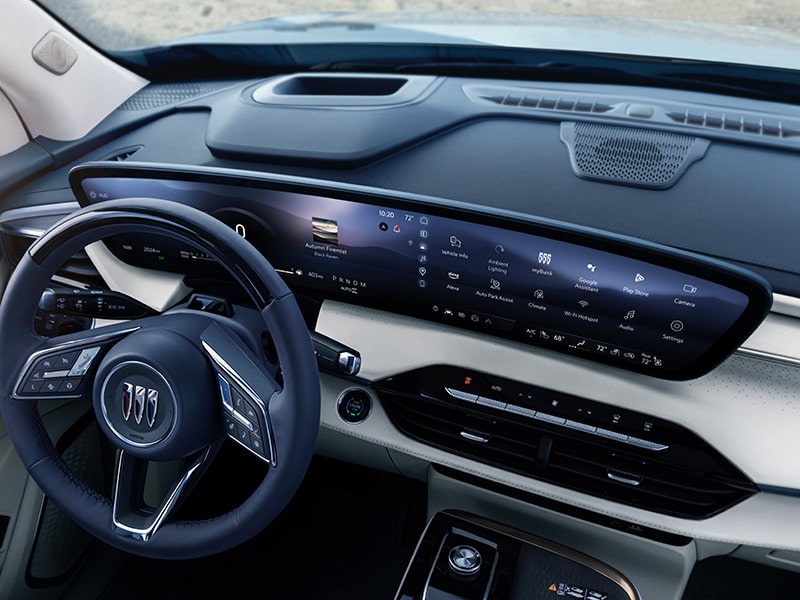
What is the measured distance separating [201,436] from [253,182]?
1.42 ft

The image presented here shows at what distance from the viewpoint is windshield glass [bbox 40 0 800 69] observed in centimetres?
153

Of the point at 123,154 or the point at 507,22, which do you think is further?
the point at 507,22

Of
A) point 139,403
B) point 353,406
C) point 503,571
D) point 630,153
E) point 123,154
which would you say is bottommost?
point 503,571

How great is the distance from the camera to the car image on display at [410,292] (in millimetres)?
1087

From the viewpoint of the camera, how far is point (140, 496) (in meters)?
1.20

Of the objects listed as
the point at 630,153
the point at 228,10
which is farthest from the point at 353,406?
the point at 228,10

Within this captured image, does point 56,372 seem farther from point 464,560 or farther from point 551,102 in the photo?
point 551,102

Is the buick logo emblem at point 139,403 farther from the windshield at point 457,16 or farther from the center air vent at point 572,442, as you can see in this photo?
the windshield at point 457,16

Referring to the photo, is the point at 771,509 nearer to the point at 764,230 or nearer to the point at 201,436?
the point at 764,230

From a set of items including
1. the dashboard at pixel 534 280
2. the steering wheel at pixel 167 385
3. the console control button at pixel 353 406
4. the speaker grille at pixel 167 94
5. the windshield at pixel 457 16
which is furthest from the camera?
the speaker grille at pixel 167 94

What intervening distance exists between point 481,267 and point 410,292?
0.15 metres

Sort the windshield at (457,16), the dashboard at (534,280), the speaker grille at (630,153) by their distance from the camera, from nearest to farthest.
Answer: the dashboard at (534,280)
the speaker grille at (630,153)
the windshield at (457,16)

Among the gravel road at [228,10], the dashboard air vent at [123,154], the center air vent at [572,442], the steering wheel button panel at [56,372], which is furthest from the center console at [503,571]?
the gravel road at [228,10]

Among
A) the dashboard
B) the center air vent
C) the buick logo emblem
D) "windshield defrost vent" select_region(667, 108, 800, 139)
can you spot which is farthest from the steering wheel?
"windshield defrost vent" select_region(667, 108, 800, 139)
